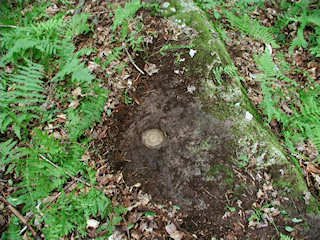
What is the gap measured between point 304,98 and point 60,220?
13.3 feet

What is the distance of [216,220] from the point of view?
2.76 m

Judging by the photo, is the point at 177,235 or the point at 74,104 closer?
the point at 177,235

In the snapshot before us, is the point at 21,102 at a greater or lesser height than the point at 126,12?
lesser

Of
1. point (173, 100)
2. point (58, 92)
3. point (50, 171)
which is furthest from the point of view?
point (58, 92)

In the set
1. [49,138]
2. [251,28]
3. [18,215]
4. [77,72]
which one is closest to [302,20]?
[251,28]

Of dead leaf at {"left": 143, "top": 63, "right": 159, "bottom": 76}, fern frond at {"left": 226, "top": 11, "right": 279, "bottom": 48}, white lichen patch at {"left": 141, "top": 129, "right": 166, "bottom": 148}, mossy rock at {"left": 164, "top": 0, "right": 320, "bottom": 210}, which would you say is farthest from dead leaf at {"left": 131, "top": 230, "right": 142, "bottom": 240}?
fern frond at {"left": 226, "top": 11, "right": 279, "bottom": 48}

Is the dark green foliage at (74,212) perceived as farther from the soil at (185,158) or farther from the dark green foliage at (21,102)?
the dark green foliage at (21,102)

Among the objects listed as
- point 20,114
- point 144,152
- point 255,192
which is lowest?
point 255,192

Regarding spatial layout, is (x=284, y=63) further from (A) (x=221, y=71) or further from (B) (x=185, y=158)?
(B) (x=185, y=158)

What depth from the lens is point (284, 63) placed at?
14.3ft

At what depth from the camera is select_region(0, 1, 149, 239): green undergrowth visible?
2.90 meters

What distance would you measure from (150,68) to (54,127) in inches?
67.7

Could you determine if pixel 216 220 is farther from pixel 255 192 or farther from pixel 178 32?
pixel 178 32

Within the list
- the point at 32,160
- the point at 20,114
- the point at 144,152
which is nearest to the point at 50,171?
the point at 32,160
